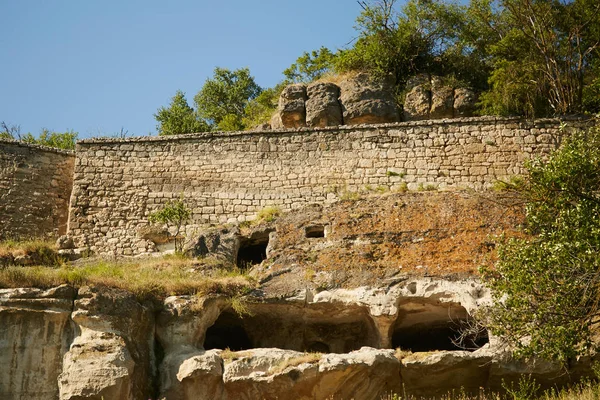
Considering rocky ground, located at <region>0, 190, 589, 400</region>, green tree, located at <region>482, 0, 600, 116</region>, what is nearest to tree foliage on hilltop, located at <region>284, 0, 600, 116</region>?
green tree, located at <region>482, 0, 600, 116</region>

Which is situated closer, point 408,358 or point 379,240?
point 408,358

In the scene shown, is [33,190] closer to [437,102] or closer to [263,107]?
[263,107]

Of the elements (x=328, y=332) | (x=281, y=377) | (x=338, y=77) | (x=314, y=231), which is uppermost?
(x=338, y=77)

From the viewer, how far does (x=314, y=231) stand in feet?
59.2

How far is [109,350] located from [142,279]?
2095 millimetres

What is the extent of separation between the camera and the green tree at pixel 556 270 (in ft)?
44.1

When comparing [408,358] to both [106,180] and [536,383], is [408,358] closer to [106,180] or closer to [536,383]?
[536,383]

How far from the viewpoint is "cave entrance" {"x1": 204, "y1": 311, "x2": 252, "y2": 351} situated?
54.0 ft

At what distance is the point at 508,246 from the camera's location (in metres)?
14.9

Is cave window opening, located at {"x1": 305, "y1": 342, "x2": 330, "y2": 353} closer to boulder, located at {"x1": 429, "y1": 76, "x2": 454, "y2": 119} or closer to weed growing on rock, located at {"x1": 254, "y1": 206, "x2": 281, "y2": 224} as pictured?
weed growing on rock, located at {"x1": 254, "y1": 206, "x2": 281, "y2": 224}

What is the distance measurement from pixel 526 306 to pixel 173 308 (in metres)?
5.86

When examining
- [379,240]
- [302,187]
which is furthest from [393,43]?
[379,240]

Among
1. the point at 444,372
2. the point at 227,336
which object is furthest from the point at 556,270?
the point at 227,336

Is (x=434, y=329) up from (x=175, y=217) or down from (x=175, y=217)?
down
